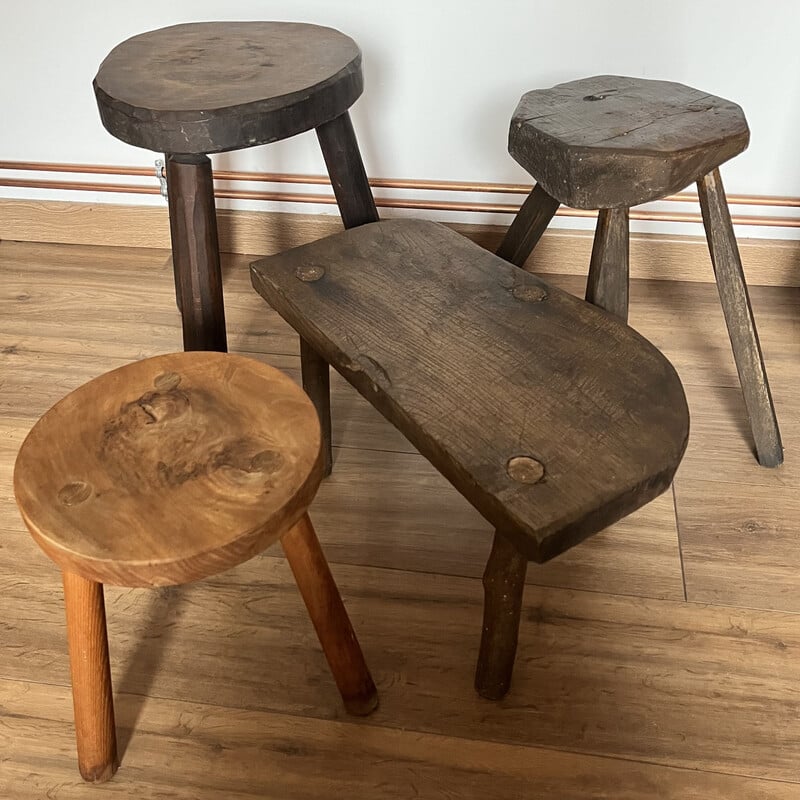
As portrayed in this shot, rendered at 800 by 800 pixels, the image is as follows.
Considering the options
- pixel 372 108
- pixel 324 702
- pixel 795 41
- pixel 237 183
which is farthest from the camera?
pixel 237 183

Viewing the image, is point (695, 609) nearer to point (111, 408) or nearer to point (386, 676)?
point (386, 676)

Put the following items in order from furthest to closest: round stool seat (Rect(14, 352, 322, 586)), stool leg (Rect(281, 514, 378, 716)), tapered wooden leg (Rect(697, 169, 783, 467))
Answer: tapered wooden leg (Rect(697, 169, 783, 467))
stool leg (Rect(281, 514, 378, 716))
round stool seat (Rect(14, 352, 322, 586))

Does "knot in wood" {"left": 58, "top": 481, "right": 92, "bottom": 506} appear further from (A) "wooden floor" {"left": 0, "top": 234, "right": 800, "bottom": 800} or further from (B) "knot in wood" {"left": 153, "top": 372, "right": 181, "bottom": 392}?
(A) "wooden floor" {"left": 0, "top": 234, "right": 800, "bottom": 800}

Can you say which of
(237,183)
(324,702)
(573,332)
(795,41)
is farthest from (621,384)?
(237,183)

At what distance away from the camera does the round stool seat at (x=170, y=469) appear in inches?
→ 29.5

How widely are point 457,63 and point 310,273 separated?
62 cm

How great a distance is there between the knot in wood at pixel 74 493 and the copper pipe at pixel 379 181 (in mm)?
1012

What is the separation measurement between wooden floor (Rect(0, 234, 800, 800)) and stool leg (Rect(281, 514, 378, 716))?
33 mm

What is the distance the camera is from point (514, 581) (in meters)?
0.89

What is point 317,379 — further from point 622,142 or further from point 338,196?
point 622,142

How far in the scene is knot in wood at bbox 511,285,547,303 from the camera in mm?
1062

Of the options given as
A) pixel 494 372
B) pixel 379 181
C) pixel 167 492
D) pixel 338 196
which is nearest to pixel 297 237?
pixel 379 181

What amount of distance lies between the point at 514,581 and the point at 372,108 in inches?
39.8

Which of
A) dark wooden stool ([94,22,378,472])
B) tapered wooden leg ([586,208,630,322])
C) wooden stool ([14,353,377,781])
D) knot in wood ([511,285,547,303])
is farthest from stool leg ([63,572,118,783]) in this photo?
tapered wooden leg ([586,208,630,322])
